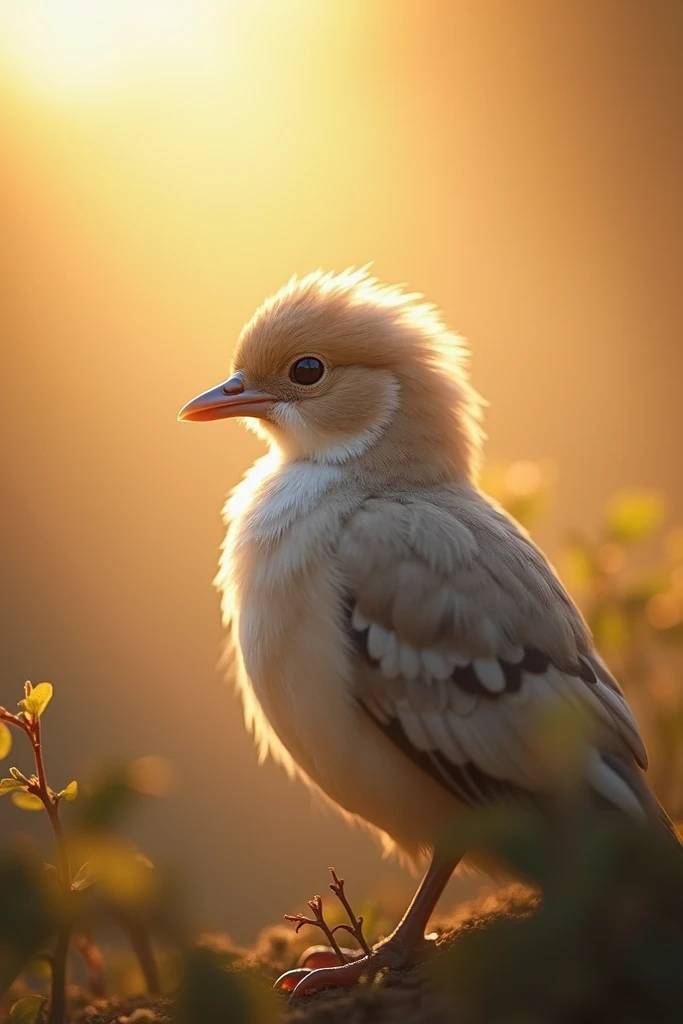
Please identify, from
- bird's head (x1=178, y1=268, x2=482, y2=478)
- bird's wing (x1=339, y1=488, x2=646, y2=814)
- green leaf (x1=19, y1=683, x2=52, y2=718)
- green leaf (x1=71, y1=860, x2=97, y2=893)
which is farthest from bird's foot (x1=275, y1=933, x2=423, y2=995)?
bird's head (x1=178, y1=268, x2=482, y2=478)

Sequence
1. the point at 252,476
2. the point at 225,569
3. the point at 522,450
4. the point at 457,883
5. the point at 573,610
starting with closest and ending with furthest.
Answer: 1. the point at 573,610
2. the point at 225,569
3. the point at 252,476
4. the point at 457,883
5. the point at 522,450

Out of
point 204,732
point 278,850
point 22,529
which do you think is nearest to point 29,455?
point 22,529

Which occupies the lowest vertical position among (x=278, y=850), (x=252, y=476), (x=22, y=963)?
(x=278, y=850)

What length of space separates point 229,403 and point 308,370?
27 centimetres

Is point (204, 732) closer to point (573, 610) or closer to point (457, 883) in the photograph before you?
point (457, 883)

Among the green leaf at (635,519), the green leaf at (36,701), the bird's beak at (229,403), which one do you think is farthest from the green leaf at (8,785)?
the green leaf at (635,519)

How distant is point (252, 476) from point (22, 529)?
3831 mm

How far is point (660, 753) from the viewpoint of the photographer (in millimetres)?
3262

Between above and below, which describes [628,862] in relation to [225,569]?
below

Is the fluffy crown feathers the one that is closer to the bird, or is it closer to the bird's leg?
the bird

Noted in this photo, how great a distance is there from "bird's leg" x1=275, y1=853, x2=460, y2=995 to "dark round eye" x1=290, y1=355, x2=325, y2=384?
151cm

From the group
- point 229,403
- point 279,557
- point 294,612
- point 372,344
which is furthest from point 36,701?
point 372,344

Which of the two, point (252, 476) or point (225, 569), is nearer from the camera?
point (225, 569)

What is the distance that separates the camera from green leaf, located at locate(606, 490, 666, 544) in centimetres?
345
